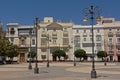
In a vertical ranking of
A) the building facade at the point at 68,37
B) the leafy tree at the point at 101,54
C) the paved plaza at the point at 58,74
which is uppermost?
the building facade at the point at 68,37

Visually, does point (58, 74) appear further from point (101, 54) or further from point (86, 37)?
point (86, 37)

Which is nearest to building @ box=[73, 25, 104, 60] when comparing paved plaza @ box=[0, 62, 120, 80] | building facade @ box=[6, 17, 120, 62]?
building facade @ box=[6, 17, 120, 62]

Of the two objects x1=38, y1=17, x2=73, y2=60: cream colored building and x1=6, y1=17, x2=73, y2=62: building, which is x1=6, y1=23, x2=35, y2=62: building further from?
x1=38, y1=17, x2=73, y2=60: cream colored building

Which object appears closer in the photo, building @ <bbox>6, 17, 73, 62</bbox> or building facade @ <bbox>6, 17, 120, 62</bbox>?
building facade @ <bbox>6, 17, 120, 62</bbox>

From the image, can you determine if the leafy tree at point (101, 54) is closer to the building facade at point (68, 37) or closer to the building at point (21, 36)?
the building facade at point (68, 37)

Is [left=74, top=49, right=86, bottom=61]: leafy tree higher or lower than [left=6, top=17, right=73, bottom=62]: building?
lower

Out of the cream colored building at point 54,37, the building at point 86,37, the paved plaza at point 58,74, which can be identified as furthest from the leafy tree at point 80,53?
the paved plaza at point 58,74

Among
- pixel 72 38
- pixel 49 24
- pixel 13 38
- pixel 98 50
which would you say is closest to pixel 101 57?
pixel 98 50

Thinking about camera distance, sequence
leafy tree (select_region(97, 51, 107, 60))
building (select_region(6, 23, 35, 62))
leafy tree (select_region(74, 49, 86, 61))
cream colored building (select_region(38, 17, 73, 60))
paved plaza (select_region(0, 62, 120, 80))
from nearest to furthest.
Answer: paved plaza (select_region(0, 62, 120, 80))
leafy tree (select_region(74, 49, 86, 61))
leafy tree (select_region(97, 51, 107, 60))
cream colored building (select_region(38, 17, 73, 60))
building (select_region(6, 23, 35, 62))


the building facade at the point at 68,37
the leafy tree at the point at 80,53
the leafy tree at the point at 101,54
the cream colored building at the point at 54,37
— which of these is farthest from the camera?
the cream colored building at the point at 54,37

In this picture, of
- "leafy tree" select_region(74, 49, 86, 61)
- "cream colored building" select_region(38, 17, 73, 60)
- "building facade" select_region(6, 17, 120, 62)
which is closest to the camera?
"leafy tree" select_region(74, 49, 86, 61)

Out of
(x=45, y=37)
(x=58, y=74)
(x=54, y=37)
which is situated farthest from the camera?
(x=45, y=37)

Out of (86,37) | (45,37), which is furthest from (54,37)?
(86,37)

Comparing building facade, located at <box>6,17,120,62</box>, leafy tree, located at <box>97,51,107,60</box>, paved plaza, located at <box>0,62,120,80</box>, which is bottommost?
paved plaza, located at <box>0,62,120,80</box>
